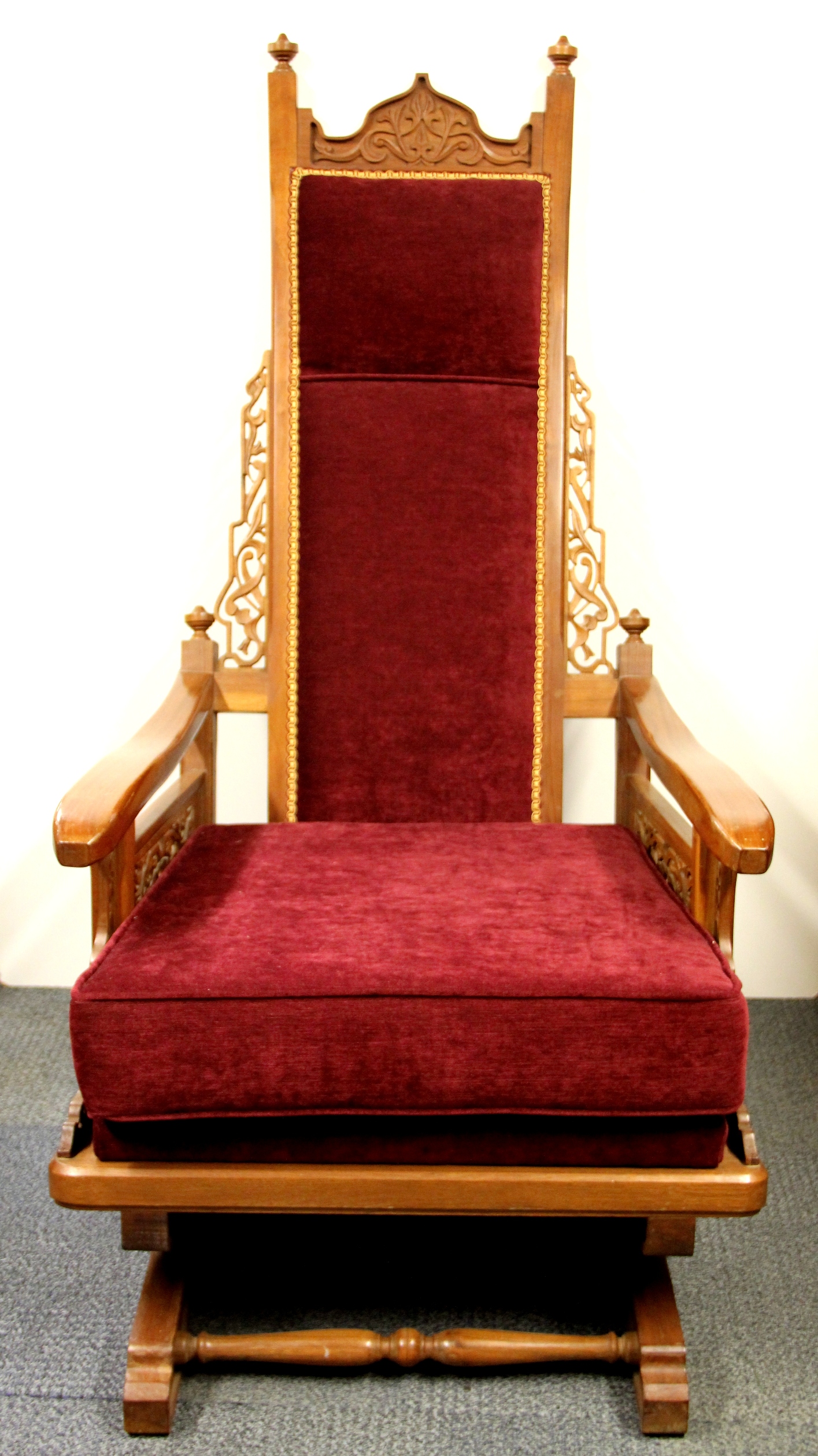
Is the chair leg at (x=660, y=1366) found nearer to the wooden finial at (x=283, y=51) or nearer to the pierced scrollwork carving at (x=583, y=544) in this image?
the pierced scrollwork carving at (x=583, y=544)

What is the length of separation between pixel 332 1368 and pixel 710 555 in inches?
55.5

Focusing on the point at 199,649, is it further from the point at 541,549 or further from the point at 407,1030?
the point at 407,1030

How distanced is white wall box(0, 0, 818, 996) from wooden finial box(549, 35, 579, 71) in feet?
0.60

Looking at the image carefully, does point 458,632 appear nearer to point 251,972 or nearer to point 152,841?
point 152,841

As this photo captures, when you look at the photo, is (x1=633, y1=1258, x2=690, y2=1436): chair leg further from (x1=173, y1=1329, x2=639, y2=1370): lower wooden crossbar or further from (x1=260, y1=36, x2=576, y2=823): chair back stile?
(x1=260, y1=36, x2=576, y2=823): chair back stile

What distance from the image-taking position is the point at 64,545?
87.0 inches

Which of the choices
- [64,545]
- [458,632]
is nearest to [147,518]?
[64,545]

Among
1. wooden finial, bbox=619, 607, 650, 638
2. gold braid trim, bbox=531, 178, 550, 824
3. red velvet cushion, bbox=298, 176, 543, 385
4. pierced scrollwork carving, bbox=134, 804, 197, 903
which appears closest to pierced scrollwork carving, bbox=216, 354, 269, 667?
red velvet cushion, bbox=298, 176, 543, 385

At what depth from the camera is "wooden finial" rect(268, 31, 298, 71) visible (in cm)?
187

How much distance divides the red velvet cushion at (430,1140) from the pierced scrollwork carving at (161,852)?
29 cm

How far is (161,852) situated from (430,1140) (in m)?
0.53

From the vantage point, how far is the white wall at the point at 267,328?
204 cm

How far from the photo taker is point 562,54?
6.06 ft

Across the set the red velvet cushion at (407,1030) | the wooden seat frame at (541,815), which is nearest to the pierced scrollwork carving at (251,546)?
the wooden seat frame at (541,815)
